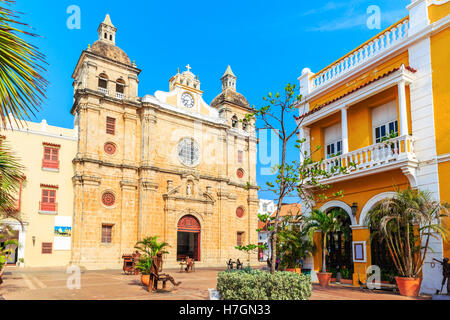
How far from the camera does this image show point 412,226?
1152 cm

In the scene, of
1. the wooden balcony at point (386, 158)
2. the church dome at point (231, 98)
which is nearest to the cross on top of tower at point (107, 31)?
the church dome at point (231, 98)

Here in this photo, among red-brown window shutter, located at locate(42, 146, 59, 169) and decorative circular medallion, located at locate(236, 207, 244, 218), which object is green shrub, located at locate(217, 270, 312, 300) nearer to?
red-brown window shutter, located at locate(42, 146, 59, 169)

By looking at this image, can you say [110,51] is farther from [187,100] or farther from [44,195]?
[44,195]

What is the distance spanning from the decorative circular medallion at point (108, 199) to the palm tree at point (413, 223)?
19.5 metres

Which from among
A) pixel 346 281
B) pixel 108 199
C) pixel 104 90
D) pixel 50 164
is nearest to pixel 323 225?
pixel 346 281

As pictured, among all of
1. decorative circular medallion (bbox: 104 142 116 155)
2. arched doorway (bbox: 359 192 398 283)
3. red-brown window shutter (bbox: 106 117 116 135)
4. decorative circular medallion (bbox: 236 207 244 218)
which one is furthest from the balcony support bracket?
decorative circular medallion (bbox: 236 207 244 218)

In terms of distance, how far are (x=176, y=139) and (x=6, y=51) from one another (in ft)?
84.9

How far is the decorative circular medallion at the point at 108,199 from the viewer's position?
26.2 metres

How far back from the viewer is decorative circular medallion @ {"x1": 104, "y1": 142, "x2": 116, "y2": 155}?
2731 cm

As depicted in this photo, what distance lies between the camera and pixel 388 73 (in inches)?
493

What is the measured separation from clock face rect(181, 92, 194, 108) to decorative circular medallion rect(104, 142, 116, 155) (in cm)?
727
